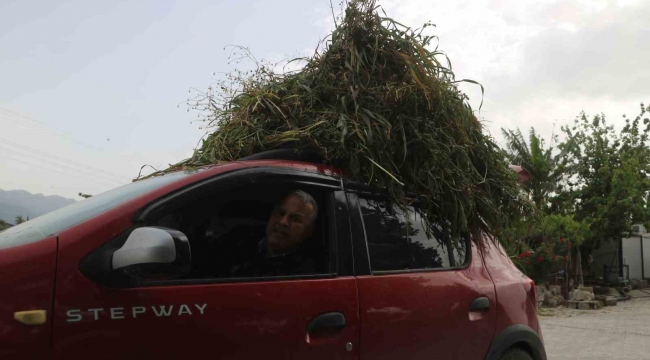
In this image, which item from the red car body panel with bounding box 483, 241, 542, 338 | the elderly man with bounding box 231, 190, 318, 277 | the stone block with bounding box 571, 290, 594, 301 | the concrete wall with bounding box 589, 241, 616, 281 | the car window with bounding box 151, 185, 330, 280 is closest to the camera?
the car window with bounding box 151, 185, 330, 280

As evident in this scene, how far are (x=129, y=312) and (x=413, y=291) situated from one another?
1.41 m

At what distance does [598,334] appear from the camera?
32.1 feet

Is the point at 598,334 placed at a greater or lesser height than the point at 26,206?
lesser

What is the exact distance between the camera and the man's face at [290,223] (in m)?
2.71

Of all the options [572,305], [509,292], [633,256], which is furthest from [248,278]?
[633,256]

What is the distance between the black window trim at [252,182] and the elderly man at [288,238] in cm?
6

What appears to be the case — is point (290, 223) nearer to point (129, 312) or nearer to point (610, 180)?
point (129, 312)

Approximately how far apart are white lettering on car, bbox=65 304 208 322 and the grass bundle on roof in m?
1.15

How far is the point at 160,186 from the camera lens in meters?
2.36

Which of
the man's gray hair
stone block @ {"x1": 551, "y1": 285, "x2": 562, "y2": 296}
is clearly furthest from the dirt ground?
the man's gray hair

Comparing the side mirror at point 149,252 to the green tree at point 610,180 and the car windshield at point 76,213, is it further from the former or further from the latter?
the green tree at point 610,180

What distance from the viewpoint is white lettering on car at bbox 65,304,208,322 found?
1.92m

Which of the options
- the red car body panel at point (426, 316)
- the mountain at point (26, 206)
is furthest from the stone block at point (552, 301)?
the red car body panel at point (426, 316)

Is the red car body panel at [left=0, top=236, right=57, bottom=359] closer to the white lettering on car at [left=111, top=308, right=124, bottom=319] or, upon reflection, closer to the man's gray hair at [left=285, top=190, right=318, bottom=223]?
the white lettering on car at [left=111, top=308, right=124, bottom=319]
